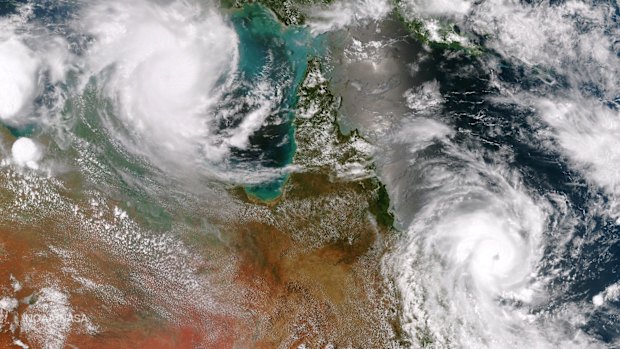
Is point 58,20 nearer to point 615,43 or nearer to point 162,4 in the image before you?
point 162,4

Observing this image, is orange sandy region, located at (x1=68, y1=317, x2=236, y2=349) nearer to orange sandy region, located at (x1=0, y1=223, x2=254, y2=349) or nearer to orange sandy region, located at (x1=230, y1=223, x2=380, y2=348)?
orange sandy region, located at (x1=0, y1=223, x2=254, y2=349)

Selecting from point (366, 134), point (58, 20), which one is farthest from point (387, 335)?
point (58, 20)

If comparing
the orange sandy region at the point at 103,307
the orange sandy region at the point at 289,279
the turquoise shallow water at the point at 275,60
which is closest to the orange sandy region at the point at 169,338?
the orange sandy region at the point at 103,307

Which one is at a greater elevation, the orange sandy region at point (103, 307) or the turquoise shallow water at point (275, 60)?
the turquoise shallow water at point (275, 60)

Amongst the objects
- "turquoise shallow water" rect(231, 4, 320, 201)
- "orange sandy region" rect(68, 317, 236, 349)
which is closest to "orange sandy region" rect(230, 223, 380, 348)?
"orange sandy region" rect(68, 317, 236, 349)

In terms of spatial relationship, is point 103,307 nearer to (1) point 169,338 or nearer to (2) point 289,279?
(1) point 169,338

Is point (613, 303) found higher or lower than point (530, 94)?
lower

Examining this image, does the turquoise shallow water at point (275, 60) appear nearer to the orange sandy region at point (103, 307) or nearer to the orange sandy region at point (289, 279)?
the orange sandy region at point (289, 279)

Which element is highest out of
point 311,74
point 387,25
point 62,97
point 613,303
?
point 387,25
